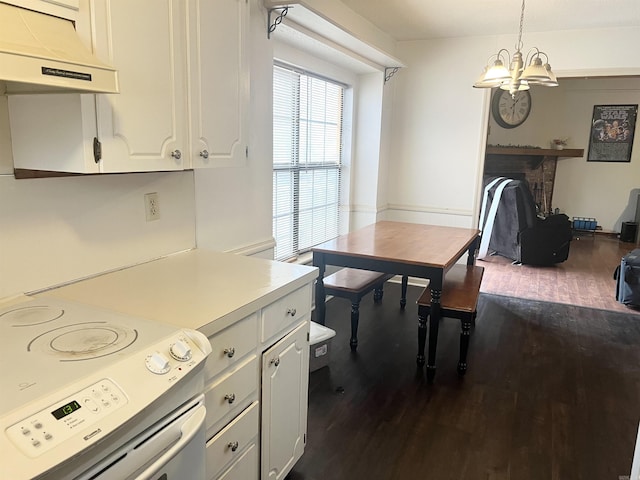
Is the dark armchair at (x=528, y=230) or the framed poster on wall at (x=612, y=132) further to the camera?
the framed poster on wall at (x=612, y=132)

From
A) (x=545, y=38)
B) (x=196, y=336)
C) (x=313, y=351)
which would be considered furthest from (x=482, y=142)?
(x=196, y=336)

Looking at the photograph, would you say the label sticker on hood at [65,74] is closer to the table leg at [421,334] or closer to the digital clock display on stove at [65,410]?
the digital clock display on stove at [65,410]

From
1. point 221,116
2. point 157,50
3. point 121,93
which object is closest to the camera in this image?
point 121,93

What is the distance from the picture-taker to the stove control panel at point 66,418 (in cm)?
81

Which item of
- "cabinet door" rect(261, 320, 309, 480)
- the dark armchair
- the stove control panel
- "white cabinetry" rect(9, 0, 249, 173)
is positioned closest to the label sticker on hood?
"white cabinetry" rect(9, 0, 249, 173)

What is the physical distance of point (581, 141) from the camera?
8031 mm

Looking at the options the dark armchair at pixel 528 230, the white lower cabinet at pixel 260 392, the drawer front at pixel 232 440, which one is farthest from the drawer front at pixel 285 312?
the dark armchair at pixel 528 230

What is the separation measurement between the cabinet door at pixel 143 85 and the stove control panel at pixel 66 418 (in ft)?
2.31

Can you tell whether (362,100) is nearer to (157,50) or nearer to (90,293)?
(157,50)

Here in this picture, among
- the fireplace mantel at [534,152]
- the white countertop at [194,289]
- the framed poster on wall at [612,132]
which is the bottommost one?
the white countertop at [194,289]

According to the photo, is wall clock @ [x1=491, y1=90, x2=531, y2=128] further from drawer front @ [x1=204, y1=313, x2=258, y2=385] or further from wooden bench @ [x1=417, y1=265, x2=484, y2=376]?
drawer front @ [x1=204, y1=313, x2=258, y2=385]

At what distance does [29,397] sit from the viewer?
2.95 feet

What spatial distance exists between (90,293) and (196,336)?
540mm

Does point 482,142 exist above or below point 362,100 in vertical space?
below
